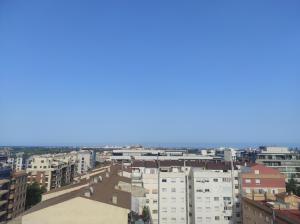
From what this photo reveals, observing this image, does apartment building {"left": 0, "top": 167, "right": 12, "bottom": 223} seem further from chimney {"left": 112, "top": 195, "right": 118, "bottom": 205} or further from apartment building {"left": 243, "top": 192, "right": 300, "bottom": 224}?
apartment building {"left": 243, "top": 192, "right": 300, "bottom": 224}

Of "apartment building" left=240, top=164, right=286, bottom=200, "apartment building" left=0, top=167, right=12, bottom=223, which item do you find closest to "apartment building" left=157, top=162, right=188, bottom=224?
"apartment building" left=240, top=164, right=286, bottom=200

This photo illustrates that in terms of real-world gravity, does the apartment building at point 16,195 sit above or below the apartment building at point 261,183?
below

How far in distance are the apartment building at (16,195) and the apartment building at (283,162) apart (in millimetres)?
55152

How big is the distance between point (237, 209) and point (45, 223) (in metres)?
34.2

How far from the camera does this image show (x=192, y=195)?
53.4m

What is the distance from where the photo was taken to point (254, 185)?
51875mm

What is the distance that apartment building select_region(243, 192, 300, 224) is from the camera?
28587mm

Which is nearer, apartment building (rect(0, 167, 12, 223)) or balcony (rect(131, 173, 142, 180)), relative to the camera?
apartment building (rect(0, 167, 12, 223))

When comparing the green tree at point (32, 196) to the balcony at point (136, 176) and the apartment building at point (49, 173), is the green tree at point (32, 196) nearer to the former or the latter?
the apartment building at point (49, 173)

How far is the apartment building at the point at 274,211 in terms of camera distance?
93.8 ft

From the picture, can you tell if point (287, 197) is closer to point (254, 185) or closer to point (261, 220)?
point (261, 220)

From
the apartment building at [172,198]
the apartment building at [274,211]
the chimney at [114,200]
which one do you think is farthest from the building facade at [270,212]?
the apartment building at [172,198]

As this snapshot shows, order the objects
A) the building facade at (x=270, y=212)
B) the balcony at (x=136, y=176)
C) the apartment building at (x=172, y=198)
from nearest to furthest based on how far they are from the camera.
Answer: the building facade at (x=270, y=212) < the apartment building at (x=172, y=198) < the balcony at (x=136, y=176)

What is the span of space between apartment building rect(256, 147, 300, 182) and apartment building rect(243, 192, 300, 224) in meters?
47.0
